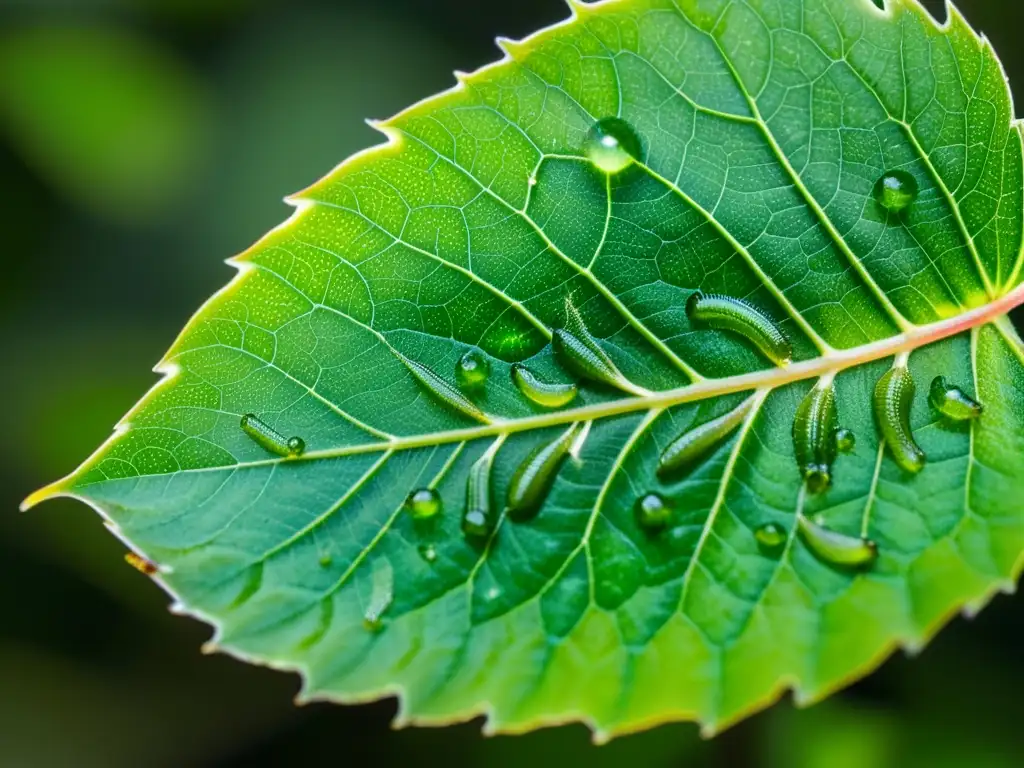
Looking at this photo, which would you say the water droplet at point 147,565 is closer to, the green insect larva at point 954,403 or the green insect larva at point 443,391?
the green insect larva at point 443,391

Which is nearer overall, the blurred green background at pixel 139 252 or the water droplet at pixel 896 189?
the water droplet at pixel 896 189

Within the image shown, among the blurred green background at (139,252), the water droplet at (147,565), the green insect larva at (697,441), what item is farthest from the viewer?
the blurred green background at (139,252)

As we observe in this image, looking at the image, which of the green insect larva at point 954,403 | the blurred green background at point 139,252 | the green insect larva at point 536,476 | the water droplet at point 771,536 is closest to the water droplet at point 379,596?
the green insect larva at point 536,476

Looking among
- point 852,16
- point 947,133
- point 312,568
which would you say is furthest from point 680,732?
point 852,16

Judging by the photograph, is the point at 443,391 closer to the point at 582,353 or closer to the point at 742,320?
the point at 582,353

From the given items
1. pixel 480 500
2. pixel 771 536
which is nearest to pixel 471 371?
pixel 480 500

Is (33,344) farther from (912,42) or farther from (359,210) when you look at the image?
(912,42)
